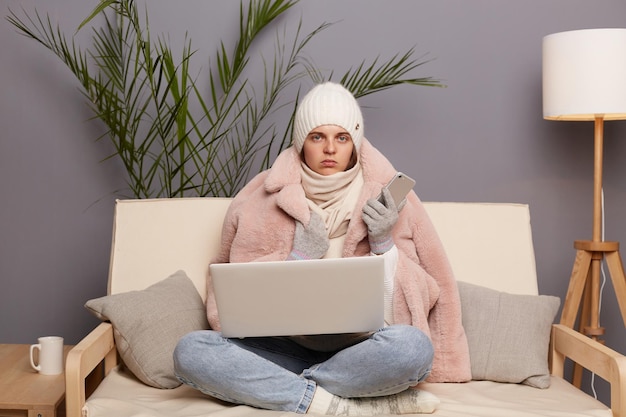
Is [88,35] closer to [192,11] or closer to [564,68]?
[192,11]

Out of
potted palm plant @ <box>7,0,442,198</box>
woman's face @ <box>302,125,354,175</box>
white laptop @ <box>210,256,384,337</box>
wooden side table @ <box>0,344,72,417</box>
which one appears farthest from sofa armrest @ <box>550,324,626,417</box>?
wooden side table @ <box>0,344,72,417</box>

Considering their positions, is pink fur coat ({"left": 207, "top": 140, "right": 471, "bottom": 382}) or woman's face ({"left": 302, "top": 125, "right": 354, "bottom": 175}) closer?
pink fur coat ({"left": 207, "top": 140, "right": 471, "bottom": 382})

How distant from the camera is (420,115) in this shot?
3295mm

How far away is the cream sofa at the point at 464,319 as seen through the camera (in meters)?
1.99

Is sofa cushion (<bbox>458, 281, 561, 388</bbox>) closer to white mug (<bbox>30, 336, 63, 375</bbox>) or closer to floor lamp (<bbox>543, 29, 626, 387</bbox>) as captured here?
floor lamp (<bbox>543, 29, 626, 387</bbox>)

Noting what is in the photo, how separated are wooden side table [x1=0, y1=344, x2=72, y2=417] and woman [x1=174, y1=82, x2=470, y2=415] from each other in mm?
396

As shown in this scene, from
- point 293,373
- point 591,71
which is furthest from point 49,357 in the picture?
point 591,71

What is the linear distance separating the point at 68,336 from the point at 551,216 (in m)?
2.01

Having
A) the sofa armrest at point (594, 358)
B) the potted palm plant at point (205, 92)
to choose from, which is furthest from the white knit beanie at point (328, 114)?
the sofa armrest at point (594, 358)

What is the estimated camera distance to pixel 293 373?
2066 mm

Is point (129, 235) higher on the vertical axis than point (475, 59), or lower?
lower

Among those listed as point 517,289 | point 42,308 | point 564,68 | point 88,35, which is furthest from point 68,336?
point 564,68

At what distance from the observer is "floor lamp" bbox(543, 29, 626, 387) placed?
275 centimetres

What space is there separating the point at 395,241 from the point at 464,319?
1.00 ft
